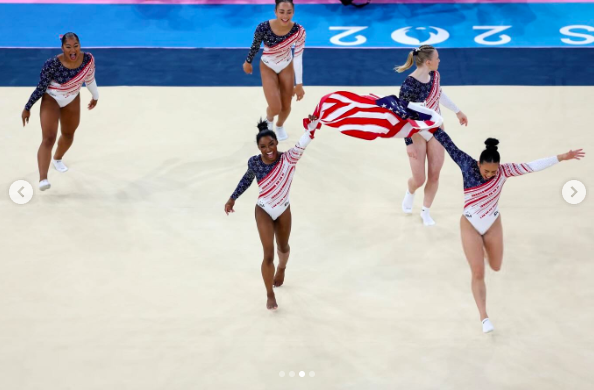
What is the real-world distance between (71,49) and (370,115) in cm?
323

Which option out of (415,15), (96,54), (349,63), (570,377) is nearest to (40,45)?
(96,54)

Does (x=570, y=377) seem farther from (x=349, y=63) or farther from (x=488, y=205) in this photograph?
(x=349, y=63)

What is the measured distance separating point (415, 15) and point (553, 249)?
685cm

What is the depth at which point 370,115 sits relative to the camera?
7.38m

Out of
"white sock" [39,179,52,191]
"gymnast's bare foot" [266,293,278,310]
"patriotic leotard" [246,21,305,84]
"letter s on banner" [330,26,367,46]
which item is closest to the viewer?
"gymnast's bare foot" [266,293,278,310]

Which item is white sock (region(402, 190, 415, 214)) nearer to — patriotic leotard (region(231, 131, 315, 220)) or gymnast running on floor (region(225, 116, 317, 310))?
gymnast running on floor (region(225, 116, 317, 310))

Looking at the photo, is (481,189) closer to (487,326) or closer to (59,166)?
(487,326)

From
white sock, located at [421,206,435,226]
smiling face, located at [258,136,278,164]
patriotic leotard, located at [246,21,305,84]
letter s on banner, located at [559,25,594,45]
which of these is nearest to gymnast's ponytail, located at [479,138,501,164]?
smiling face, located at [258,136,278,164]

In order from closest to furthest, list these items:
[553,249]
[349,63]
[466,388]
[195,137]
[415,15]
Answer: [466,388], [553,249], [195,137], [349,63], [415,15]

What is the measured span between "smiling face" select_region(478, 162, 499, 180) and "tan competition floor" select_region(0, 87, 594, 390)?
127 cm

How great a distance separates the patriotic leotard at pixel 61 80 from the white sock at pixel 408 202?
3.65 metres

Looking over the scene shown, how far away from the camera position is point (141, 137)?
10.0 metres

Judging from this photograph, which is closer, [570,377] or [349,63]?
[570,377]

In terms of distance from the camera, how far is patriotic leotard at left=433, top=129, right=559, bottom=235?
6.32 m
